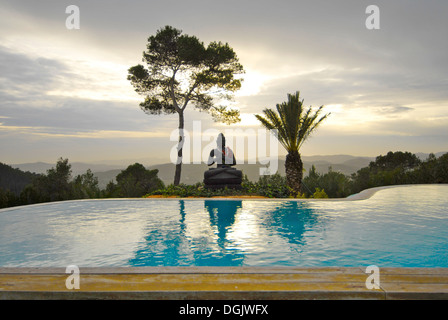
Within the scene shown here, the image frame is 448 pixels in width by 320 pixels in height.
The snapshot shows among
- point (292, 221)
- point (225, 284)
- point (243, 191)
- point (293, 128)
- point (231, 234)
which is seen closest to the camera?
point (225, 284)

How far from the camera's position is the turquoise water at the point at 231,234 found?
569cm

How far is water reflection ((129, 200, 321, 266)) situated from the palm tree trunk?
5075 mm

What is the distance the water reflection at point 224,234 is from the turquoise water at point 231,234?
0.06 feet

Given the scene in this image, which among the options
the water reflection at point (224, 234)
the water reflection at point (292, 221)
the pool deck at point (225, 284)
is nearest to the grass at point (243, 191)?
the water reflection at point (224, 234)

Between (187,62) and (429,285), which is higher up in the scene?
(187,62)

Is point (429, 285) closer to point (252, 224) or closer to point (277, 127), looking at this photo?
point (252, 224)

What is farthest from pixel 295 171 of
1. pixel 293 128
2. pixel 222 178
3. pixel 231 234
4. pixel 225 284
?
pixel 225 284

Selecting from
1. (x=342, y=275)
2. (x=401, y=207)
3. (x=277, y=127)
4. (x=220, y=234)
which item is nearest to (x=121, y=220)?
(x=220, y=234)

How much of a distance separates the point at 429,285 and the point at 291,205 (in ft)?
27.1

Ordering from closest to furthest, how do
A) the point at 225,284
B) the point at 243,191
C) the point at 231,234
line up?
the point at 225,284 < the point at 231,234 < the point at 243,191

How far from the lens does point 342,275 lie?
3.40m

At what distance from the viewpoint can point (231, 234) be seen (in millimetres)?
7371

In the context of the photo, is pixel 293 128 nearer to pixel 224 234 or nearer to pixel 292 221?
pixel 292 221

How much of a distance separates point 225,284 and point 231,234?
13.9ft
